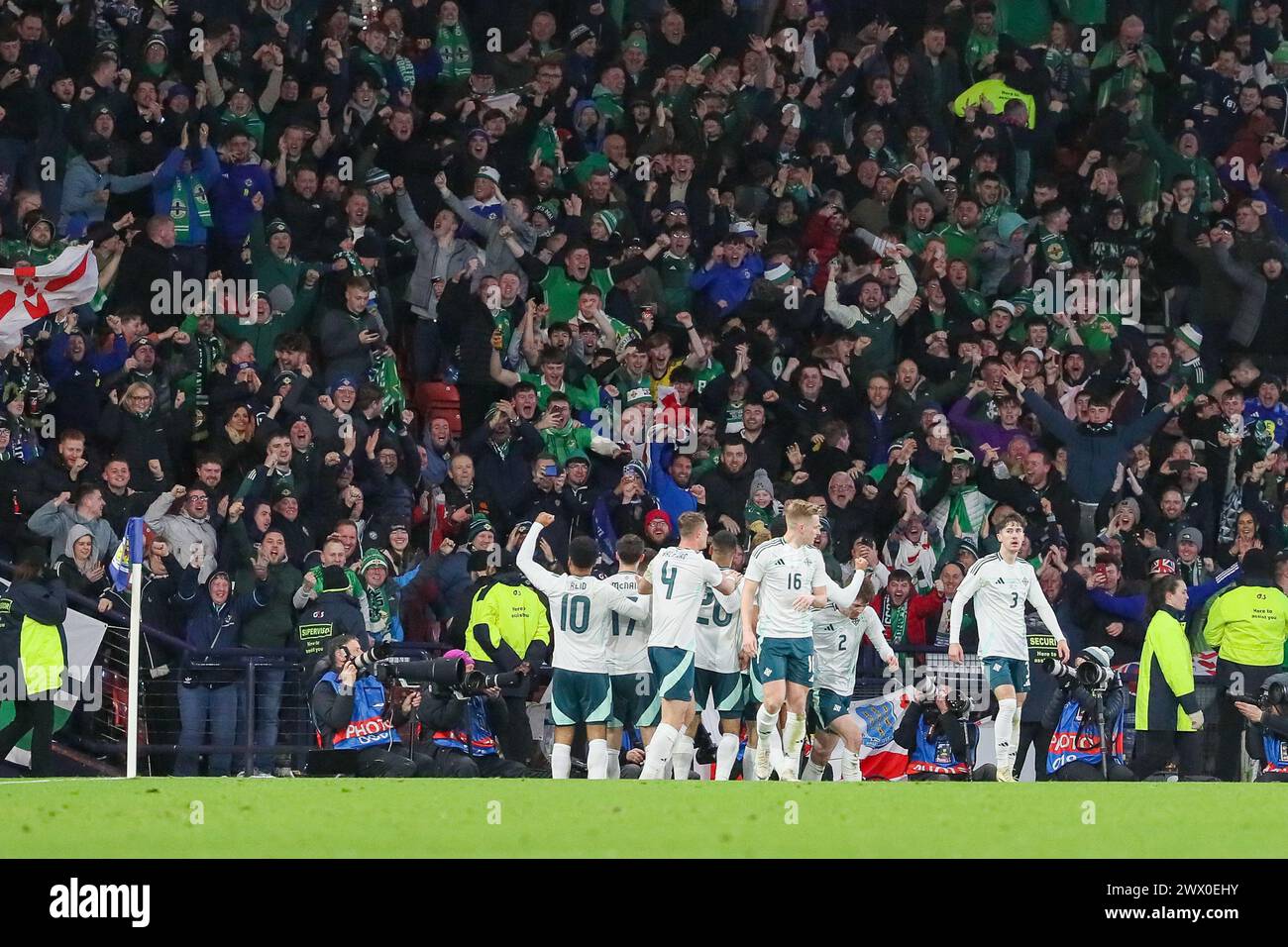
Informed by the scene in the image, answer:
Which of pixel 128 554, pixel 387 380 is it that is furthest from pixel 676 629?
pixel 387 380

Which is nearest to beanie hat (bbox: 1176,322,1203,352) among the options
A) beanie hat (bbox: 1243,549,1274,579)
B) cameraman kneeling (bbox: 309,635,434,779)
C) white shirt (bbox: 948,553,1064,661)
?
beanie hat (bbox: 1243,549,1274,579)

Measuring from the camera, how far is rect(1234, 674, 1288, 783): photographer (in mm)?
19000

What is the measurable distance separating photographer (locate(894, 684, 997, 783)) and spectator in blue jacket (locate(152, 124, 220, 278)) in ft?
26.6

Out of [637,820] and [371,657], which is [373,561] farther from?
[637,820]

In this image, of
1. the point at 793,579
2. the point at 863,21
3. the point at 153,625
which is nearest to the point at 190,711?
the point at 153,625

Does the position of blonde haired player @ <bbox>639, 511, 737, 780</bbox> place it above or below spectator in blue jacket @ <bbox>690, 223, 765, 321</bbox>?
below

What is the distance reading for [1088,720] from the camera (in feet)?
63.7

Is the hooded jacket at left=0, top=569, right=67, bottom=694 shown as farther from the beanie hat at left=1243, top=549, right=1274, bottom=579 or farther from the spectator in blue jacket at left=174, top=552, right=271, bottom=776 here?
the beanie hat at left=1243, top=549, right=1274, bottom=579

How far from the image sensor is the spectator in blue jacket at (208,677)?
19.3 metres

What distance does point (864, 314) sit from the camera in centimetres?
2355

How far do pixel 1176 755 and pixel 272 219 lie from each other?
9928mm

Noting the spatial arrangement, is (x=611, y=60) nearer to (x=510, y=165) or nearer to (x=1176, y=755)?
(x=510, y=165)

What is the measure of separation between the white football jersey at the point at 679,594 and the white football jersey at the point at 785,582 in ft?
1.09

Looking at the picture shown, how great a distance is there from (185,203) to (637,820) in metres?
11.2
